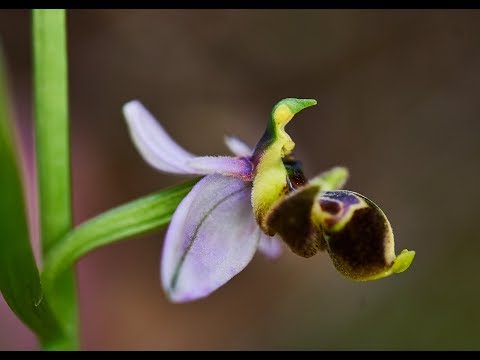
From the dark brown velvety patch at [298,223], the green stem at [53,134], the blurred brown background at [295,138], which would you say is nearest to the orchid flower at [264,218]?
the dark brown velvety patch at [298,223]

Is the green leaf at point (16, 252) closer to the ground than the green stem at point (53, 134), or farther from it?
closer to the ground

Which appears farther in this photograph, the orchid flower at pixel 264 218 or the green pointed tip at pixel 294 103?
the green pointed tip at pixel 294 103

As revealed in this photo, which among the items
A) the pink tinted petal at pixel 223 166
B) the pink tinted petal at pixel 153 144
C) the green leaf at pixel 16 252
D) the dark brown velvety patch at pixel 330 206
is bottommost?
the green leaf at pixel 16 252

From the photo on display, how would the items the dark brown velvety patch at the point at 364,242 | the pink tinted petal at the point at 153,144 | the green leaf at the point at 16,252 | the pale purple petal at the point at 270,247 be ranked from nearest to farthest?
the green leaf at the point at 16,252 → the dark brown velvety patch at the point at 364,242 → the pink tinted petal at the point at 153,144 → the pale purple petal at the point at 270,247

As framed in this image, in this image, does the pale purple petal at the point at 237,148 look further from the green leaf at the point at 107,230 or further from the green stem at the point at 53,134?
the green stem at the point at 53,134

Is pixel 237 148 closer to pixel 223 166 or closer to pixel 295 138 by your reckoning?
pixel 223 166

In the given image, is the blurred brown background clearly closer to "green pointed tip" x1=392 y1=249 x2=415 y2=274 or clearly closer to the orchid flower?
the orchid flower
